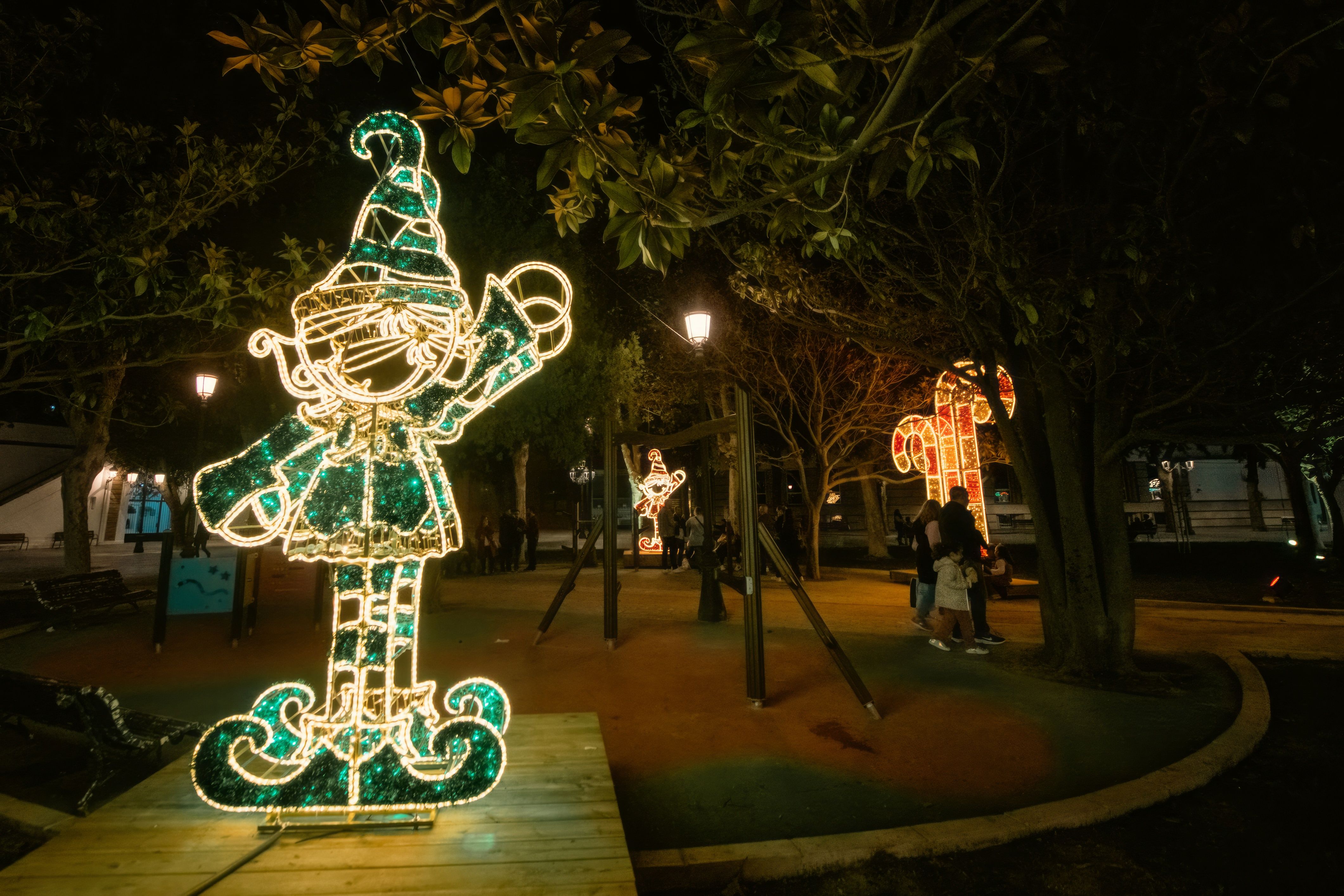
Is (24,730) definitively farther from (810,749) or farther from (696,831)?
(810,749)

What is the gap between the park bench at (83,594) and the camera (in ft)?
31.8

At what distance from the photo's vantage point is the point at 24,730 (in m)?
5.37

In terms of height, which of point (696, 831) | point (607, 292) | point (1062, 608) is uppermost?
point (607, 292)

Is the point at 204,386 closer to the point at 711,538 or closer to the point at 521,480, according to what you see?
the point at 711,538

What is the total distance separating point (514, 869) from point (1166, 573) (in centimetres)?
1910

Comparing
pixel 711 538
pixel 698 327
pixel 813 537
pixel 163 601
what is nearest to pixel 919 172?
pixel 698 327

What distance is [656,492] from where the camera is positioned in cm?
1883

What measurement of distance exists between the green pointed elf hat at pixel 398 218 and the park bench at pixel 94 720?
3.43m

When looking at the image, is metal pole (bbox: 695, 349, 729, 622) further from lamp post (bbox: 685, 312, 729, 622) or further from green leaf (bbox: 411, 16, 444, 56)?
green leaf (bbox: 411, 16, 444, 56)

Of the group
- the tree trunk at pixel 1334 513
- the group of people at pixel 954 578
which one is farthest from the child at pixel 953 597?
the tree trunk at pixel 1334 513

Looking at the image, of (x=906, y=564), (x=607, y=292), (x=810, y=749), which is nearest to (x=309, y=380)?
(x=810, y=749)

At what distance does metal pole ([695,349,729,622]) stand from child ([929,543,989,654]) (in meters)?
2.88

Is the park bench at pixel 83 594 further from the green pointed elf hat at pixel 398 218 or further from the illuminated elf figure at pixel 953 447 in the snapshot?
the illuminated elf figure at pixel 953 447

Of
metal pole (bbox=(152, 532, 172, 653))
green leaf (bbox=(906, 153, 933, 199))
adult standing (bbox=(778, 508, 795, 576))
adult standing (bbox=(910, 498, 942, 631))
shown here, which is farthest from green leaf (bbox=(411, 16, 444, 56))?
adult standing (bbox=(778, 508, 795, 576))
